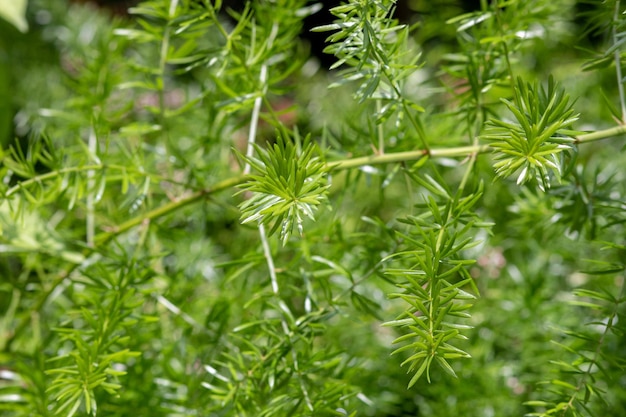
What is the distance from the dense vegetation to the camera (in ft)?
0.79

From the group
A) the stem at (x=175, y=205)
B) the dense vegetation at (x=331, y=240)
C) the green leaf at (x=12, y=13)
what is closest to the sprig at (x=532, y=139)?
the dense vegetation at (x=331, y=240)

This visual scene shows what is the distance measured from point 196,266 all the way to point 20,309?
15 cm

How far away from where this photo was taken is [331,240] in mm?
368

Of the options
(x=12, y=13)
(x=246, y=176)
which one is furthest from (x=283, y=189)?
(x=12, y=13)

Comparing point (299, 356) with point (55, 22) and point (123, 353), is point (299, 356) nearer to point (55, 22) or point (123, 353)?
point (123, 353)

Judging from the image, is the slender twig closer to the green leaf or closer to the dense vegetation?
the dense vegetation

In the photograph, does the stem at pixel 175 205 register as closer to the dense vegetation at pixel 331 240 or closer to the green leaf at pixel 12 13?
the dense vegetation at pixel 331 240

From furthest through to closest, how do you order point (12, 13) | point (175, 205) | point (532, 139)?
point (12, 13)
point (175, 205)
point (532, 139)

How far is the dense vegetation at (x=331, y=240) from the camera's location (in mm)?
242

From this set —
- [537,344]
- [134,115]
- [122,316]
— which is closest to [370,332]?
[537,344]

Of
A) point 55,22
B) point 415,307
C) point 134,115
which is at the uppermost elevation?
point 415,307

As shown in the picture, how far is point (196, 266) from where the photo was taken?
0.49 m

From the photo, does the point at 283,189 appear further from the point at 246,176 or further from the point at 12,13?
the point at 12,13

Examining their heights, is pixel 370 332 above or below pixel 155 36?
below
